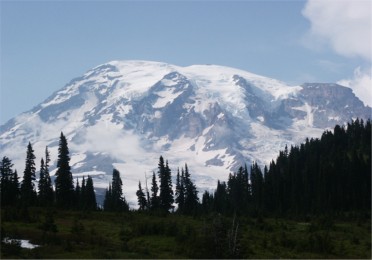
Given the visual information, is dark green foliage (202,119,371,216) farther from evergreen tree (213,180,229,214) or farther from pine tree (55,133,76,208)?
pine tree (55,133,76,208)

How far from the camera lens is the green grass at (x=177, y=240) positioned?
167 ft

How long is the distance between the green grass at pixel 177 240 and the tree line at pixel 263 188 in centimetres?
2831

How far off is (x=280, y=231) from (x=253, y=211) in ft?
91.6

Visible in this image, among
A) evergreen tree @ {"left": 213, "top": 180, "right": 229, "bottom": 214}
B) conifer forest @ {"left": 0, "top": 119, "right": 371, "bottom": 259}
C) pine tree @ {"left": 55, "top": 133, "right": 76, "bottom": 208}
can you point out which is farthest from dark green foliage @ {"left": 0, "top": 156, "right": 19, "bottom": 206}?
evergreen tree @ {"left": 213, "top": 180, "right": 229, "bottom": 214}

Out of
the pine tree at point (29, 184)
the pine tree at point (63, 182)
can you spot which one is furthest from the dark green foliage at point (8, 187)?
the pine tree at point (63, 182)

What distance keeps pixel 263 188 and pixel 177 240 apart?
8420 centimetres

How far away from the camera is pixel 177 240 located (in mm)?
58844

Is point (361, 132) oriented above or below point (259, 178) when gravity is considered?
above

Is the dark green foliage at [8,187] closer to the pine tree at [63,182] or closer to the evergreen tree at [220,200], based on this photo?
the pine tree at [63,182]

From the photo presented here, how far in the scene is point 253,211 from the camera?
9856cm

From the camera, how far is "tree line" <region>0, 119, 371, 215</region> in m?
108

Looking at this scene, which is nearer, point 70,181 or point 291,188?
point 70,181

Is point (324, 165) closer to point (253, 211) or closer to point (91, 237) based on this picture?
point (253, 211)

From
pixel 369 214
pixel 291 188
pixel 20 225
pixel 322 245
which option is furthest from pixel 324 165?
pixel 20 225
